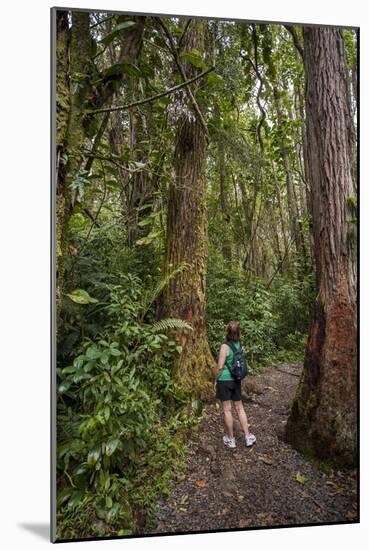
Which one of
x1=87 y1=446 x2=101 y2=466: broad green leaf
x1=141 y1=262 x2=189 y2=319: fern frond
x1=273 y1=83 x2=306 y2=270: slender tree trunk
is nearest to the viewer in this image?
x1=87 y1=446 x2=101 y2=466: broad green leaf

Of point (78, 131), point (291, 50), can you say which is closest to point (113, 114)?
point (78, 131)

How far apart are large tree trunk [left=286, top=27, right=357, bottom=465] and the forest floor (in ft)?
0.44

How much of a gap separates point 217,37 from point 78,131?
1.16 m

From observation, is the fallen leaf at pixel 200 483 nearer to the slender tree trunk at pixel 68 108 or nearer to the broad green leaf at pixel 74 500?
the broad green leaf at pixel 74 500

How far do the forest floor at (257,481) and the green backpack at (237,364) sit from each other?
79 millimetres

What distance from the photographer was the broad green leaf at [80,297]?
2508mm

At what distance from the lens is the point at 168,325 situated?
9.20 feet

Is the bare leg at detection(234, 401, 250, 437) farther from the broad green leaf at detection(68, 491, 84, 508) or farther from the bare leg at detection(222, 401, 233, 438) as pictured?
the broad green leaf at detection(68, 491, 84, 508)

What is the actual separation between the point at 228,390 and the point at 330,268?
111cm

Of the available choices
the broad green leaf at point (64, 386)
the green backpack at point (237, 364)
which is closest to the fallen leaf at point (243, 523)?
the green backpack at point (237, 364)

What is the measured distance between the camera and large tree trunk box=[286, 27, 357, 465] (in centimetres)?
296

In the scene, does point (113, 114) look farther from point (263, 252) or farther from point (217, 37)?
point (263, 252)

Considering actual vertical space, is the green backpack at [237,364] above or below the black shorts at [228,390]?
above

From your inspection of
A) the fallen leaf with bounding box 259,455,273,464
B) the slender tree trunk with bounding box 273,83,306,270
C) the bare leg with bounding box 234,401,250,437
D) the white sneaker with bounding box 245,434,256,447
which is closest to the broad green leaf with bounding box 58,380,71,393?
the bare leg with bounding box 234,401,250,437
